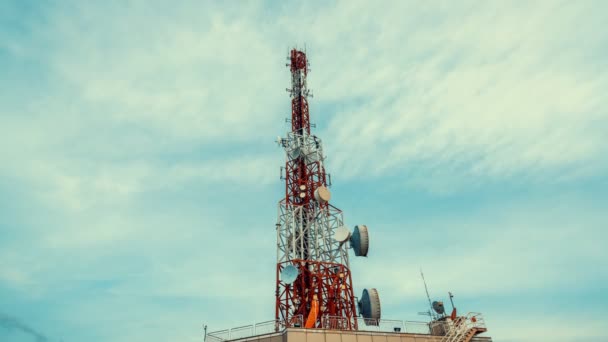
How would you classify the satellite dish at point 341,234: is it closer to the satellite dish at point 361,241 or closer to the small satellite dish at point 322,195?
the satellite dish at point 361,241

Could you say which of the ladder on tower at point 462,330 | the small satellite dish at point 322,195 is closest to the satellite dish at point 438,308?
the ladder on tower at point 462,330

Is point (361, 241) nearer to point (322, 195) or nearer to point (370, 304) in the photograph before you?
point (370, 304)

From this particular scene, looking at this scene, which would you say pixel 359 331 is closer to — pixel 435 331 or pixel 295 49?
pixel 435 331

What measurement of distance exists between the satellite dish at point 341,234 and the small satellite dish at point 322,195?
4.84m

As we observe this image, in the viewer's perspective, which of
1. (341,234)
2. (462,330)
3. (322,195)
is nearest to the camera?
(462,330)

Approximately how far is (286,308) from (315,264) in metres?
6.04

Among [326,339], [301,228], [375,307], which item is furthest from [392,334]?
[301,228]

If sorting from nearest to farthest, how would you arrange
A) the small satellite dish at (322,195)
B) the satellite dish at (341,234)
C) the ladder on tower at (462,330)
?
the ladder on tower at (462,330) → the satellite dish at (341,234) → the small satellite dish at (322,195)

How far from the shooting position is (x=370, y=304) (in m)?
41.9

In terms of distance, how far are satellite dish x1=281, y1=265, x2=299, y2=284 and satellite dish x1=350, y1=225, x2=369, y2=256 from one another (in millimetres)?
7486

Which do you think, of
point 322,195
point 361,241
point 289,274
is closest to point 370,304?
point 361,241

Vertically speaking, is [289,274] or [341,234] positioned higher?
[341,234]

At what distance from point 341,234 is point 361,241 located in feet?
9.15

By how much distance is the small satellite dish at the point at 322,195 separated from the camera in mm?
51719
